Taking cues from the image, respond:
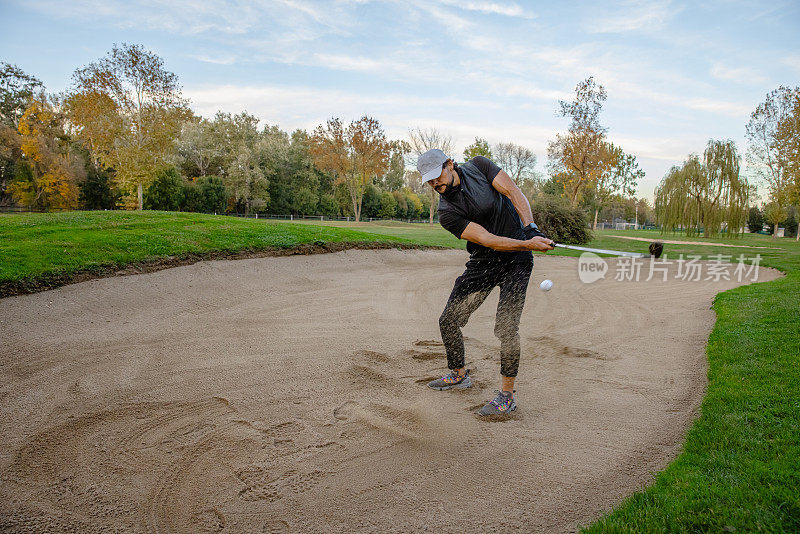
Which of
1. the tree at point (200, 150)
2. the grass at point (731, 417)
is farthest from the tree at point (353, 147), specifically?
the grass at point (731, 417)

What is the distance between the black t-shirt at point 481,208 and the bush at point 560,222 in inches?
845

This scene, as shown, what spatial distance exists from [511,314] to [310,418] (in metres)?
2.00

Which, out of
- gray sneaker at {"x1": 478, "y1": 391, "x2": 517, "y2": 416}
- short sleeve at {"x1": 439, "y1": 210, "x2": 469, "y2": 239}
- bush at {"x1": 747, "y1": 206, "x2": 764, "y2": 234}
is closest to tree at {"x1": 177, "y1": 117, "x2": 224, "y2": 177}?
short sleeve at {"x1": 439, "y1": 210, "x2": 469, "y2": 239}

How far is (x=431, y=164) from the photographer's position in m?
3.98

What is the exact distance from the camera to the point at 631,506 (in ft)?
8.78

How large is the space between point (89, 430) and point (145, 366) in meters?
1.52

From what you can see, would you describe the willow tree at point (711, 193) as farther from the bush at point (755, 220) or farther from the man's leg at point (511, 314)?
the bush at point (755, 220)

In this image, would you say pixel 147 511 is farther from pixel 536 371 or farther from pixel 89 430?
pixel 536 371

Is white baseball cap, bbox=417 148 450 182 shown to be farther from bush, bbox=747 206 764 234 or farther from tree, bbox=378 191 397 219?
bush, bbox=747 206 764 234

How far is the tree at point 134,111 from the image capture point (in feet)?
83.5

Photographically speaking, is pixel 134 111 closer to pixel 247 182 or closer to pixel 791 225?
pixel 247 182

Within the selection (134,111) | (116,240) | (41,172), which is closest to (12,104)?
(41,172)

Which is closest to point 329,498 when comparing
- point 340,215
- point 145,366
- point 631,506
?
point 631,506

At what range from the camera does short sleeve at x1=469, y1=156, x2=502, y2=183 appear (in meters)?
4.29
